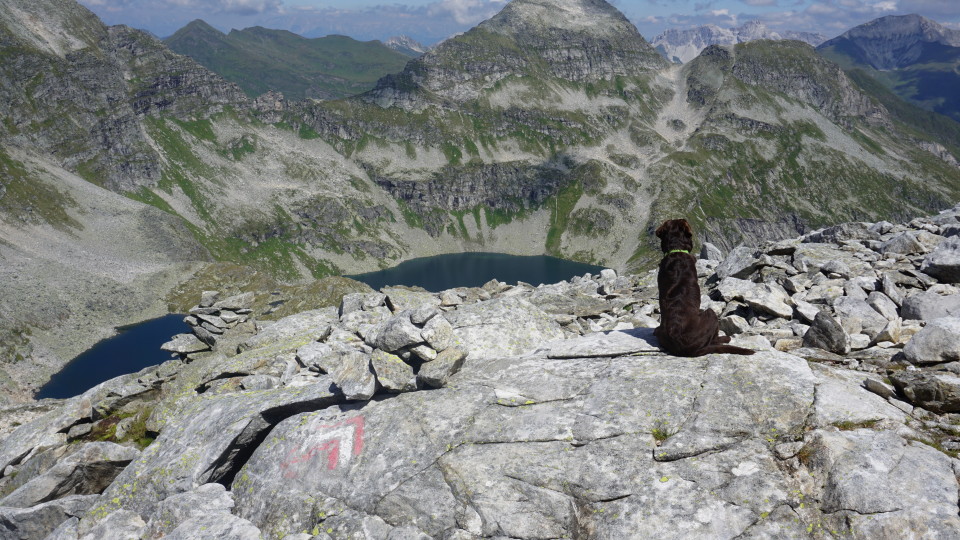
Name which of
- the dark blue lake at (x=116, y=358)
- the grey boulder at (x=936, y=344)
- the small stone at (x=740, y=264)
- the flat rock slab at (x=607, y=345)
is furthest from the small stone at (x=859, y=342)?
the dark blue lake at (x=116, y=358)

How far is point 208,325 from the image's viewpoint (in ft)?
89.2

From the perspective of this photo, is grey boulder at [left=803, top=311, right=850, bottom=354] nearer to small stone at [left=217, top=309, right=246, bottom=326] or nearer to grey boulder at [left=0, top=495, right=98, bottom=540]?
grey boulder at [left=0, top=495, right=98, bottom=540]

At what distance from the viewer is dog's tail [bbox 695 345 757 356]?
10906mm

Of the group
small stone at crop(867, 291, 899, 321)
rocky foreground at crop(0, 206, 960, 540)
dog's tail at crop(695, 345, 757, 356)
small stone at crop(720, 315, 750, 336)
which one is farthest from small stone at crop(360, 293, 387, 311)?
small stone at crop(867, 291, 899, 321)

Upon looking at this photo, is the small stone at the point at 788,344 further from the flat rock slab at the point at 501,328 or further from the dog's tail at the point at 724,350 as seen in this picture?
the flat rock slab at the point at 501,328

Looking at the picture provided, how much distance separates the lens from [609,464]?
29.7 ft

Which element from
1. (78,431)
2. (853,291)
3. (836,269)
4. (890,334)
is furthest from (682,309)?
(78,431)

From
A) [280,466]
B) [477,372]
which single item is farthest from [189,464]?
[477,372]

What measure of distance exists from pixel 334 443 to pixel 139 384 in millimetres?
11975

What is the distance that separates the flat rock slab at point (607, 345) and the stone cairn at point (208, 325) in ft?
55.6

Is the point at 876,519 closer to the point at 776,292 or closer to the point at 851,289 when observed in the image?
the point at 776,292

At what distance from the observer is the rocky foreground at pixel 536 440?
802 cm

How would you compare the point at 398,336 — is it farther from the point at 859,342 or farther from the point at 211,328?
the point at 211,328

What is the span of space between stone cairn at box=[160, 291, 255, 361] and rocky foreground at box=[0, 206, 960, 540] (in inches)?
280
